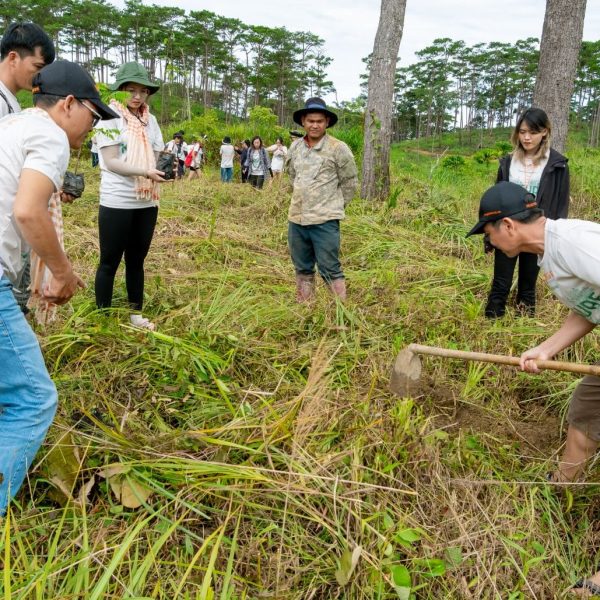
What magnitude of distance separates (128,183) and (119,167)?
10 cm

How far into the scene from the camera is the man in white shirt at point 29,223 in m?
1.46

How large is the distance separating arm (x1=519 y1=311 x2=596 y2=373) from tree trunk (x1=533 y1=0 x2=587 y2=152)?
Answer: 13.0 feet

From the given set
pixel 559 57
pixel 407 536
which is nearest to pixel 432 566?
pixel 407 536

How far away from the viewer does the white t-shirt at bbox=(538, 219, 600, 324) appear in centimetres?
163

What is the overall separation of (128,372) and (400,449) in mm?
1281

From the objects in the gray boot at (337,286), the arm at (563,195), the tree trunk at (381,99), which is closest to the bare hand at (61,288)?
the gray boot at (337,286)

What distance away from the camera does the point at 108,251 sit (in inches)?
112

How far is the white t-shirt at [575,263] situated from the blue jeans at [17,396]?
1.73m

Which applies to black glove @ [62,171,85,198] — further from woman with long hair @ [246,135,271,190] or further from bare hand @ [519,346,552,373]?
woman with long hair @ [246,135,271,190]

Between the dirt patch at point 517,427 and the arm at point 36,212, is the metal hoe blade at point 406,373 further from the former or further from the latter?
the arm at point 36,212

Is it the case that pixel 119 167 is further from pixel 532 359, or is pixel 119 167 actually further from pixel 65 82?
pixel 532 359

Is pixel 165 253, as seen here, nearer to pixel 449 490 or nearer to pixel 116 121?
pixel 116 121

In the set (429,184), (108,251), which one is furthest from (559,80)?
(108,251)

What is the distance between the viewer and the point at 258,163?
10.3 meters
